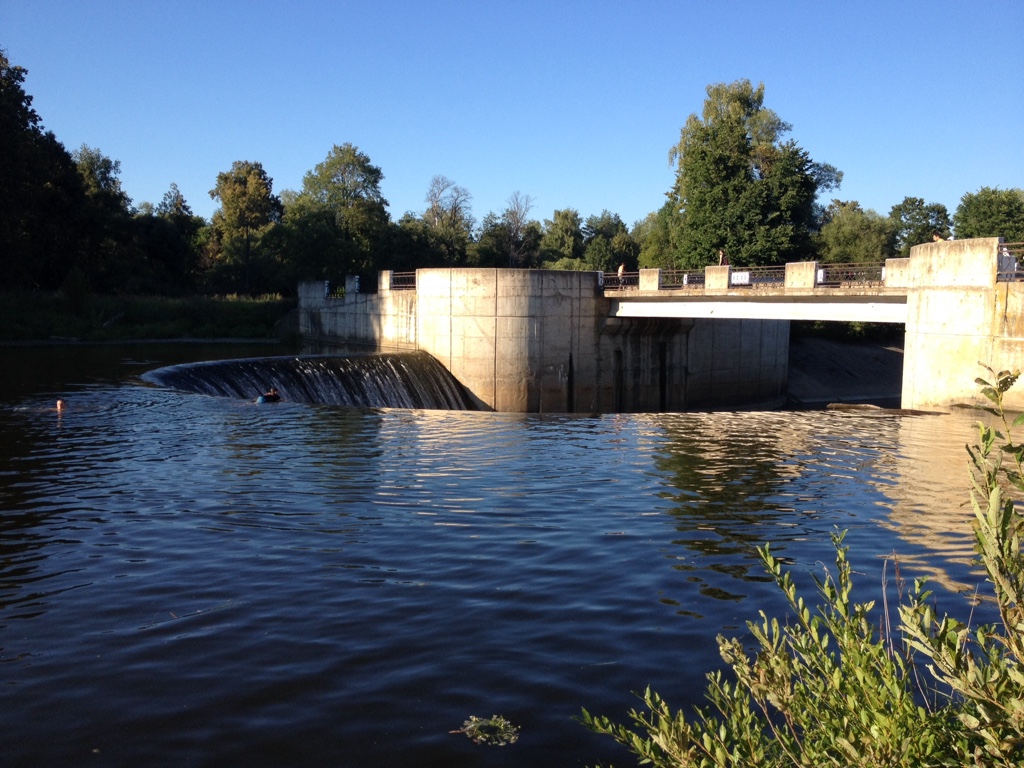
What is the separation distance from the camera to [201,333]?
60.9m

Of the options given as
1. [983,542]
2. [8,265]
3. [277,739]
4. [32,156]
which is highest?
[32,156]

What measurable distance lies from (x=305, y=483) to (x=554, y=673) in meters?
9.32

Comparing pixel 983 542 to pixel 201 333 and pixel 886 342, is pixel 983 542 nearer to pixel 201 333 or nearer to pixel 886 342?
pixel 201 333

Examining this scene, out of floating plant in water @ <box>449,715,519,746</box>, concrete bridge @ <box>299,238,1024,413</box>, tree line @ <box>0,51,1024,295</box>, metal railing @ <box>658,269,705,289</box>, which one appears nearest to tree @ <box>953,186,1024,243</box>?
tree line @ <box>0,51,1024,295</box>

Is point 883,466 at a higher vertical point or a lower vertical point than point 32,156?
lower

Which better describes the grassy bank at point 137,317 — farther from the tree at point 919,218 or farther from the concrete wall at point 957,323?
the tree at point 919,218

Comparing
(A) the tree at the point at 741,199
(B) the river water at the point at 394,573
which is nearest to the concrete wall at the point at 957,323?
(B) the river water at the point at 394,573

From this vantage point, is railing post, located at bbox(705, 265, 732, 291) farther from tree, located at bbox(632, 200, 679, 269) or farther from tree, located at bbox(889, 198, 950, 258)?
tree, located at bbox(889, 198, 950, 258)

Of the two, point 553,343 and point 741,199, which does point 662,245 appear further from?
point 553,343

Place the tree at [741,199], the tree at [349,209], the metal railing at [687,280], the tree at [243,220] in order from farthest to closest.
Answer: the tree at [243,220]
the tree at [349,209]
the tree at [741,199]
the metal railing at [687,280]

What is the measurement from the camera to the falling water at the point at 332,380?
32.3 m

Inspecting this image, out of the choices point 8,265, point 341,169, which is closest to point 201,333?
point 8,265

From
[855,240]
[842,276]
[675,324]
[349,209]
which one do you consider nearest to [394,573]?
[842,276]

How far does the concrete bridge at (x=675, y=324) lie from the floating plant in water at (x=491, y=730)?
22.5 m
